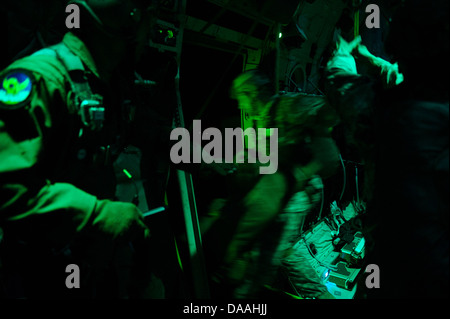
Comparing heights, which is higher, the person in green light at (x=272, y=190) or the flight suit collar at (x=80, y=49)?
the flight suit collar at (x=80, y=49)

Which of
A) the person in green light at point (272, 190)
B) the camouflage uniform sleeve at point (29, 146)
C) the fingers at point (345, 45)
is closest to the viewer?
the camouflage uniform sleeve at point (29, 146)

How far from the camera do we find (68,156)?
4.85ft

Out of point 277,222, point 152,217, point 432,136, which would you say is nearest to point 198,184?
point 152,217

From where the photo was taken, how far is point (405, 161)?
131cm

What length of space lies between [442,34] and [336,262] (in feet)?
8.65

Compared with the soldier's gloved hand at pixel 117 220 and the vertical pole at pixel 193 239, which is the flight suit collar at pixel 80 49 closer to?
the soldier's gloved hand at pixel 117 220

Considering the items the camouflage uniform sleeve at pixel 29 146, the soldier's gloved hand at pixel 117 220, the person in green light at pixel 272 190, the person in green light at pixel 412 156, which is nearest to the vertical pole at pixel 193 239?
the person in green light at pixel 272 190

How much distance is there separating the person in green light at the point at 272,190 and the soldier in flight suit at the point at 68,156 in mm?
519

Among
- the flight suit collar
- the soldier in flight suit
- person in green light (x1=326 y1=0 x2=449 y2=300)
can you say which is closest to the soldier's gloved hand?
the soldier in flight suit

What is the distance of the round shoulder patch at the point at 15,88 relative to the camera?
3.92 ft

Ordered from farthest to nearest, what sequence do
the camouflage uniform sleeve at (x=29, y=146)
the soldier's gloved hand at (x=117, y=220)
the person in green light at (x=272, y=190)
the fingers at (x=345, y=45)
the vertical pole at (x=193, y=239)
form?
the vertical pole at (x=193, y=239)
the fingers at (x=345, y=45)
the person in green light at (x=272, y=190)
the soldier's gloved hand at (x=117, y=220)
the camouflage uniform sleeve at (x=29, y=146)

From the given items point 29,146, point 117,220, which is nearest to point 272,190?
point 117,220

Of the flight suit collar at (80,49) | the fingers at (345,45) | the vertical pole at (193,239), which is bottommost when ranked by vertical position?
the vertical pole at (193,239)

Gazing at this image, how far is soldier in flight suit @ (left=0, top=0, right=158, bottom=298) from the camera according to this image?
1.21m
